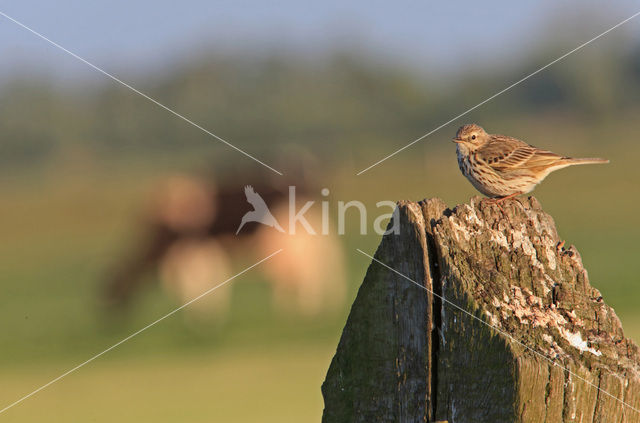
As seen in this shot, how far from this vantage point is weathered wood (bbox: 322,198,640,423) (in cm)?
291

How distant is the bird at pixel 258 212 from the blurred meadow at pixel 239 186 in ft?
1.52

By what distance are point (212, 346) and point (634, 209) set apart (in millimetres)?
29930

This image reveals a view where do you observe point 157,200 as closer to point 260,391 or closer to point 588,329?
point 260,391

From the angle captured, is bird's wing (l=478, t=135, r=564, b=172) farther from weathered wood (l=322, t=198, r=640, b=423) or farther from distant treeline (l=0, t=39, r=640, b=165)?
distant treeline (l=0, t=39, r=640, b=165)

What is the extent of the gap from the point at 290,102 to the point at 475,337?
71063mm

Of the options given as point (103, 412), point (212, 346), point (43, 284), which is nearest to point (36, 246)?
point (43, 284)

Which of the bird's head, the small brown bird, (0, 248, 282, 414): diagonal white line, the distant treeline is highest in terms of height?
the distant treeline

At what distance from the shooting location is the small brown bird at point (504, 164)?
7117mm

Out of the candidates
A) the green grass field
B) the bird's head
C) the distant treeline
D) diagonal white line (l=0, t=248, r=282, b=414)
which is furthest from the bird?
the distant treeline

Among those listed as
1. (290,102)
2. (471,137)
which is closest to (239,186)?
(471,137)

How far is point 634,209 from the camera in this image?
40312 millimetres

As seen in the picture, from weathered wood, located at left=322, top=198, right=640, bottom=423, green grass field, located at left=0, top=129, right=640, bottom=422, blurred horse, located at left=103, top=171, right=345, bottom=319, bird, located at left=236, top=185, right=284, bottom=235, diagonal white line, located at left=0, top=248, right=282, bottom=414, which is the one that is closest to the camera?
weathered wood, located at left=322, top=198, right=640, bottom=423

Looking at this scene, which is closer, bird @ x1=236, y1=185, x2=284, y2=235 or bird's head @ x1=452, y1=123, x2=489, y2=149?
bird's head @ x1=452, y1=123, x2=489, y2=149

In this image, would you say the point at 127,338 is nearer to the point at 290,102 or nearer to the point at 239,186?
the point at 239,186
